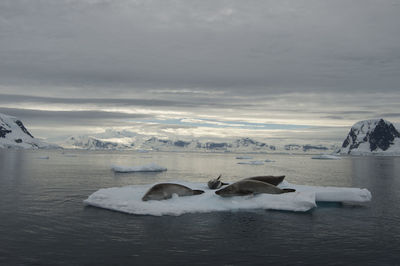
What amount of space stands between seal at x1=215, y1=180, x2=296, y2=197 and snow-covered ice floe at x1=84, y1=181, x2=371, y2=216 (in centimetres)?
35

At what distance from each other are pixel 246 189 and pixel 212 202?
96.0 inches

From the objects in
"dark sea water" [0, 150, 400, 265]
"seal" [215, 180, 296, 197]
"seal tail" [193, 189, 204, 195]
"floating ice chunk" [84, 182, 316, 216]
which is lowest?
"dark sea water" [0, 150, 400, 265]

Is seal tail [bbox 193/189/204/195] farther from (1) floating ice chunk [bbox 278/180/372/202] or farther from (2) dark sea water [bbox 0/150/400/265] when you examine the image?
(1) floating ice chunk [bbox 278/180/372/202]

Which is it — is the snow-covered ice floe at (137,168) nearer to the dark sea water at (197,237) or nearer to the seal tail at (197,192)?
the dark sea water at (197,237)

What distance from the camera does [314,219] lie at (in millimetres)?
17203

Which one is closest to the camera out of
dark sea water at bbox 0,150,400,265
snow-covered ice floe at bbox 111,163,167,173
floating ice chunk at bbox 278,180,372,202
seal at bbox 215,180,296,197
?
dark sea water at bbox 0,150,400,265

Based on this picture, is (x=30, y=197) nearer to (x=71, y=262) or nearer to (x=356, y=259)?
(x=71, y=262)

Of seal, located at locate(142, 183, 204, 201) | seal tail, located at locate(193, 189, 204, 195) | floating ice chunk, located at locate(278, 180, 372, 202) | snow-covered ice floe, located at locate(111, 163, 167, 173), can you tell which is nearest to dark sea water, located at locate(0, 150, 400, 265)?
floating ice chunk, located at locate(278, 180, 372, 202)

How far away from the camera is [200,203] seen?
1959 cm

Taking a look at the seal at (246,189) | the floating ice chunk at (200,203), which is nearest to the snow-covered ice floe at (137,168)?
the floating ice chunk at (200,203)

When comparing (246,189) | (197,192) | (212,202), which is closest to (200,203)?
(212,202)

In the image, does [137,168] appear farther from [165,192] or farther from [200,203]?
[200,203]

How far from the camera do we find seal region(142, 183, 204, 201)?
65.8 feet

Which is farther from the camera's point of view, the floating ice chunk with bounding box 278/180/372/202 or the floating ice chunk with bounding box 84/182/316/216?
the floating ice chunk with bounding box 278/180/372/202
